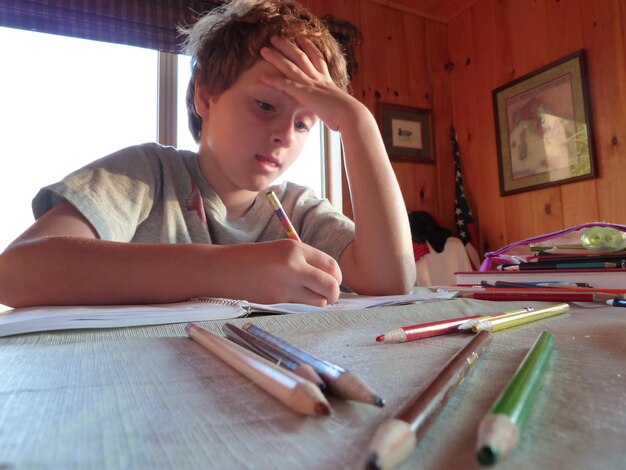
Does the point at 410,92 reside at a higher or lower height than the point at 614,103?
higher

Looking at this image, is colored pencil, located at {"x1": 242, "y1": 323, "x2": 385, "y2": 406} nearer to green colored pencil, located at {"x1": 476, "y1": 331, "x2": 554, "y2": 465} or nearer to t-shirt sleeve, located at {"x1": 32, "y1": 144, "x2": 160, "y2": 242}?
green colored pencil, located at {"x1": 476, "y1": 331, "x2": 554, "y2": 465}

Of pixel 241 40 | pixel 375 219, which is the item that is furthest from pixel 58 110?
pixel 375 219

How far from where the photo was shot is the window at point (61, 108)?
1.84m

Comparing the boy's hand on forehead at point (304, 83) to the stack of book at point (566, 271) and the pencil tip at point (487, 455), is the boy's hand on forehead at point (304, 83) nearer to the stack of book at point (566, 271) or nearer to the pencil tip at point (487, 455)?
the stack of book at point (566, 271)

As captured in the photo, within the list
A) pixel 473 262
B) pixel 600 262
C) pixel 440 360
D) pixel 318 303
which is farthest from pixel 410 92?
pixel 440 360

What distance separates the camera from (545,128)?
81.4 inches

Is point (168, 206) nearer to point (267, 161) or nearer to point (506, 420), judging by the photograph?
point (267, 161)

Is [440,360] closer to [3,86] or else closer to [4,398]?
[4,398]

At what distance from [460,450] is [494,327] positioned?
0.90 feet

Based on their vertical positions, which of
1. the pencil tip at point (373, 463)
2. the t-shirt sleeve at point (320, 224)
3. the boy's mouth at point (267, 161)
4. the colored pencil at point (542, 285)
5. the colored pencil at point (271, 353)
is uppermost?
the boy's mouth at point (267, 161)

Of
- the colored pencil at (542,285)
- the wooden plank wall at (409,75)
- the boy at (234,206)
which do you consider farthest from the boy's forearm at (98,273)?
the wooden plank wall at (409,75)

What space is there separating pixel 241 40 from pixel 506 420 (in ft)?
3.20

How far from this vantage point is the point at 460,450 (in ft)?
0.47

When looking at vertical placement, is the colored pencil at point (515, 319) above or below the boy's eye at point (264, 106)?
below
